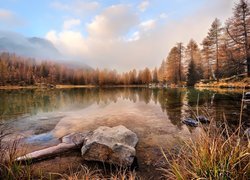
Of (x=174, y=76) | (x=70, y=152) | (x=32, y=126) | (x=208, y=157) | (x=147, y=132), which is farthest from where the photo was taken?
(x=174, y=76)

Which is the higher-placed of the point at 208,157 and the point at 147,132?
the point at 208,157

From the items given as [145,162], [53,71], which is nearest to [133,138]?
[145,162]

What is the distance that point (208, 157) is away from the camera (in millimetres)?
1892

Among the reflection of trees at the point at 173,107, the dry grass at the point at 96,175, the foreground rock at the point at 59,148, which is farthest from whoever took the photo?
the reflection of trees at the point at 173,107

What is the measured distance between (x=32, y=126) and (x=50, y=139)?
238 cm

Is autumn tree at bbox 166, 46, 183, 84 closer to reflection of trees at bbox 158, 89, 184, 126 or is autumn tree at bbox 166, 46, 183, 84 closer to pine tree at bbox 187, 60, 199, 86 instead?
pine tree at bbox 187, 60, 199, 86

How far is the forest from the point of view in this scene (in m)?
13.1

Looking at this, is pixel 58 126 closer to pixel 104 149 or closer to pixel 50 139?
pixel 50 139

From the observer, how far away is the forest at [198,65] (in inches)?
517

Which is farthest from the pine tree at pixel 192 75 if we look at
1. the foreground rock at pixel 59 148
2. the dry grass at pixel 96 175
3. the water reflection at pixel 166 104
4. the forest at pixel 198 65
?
the dry grass at pixel 96 175

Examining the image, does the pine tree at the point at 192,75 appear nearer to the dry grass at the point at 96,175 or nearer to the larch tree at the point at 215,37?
the larch tree at the point at 215,37

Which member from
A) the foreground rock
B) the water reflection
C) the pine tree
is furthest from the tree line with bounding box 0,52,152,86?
the foreground rock

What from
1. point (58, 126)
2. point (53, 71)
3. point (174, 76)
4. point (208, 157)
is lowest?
point (58, 126)

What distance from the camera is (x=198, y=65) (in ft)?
136
